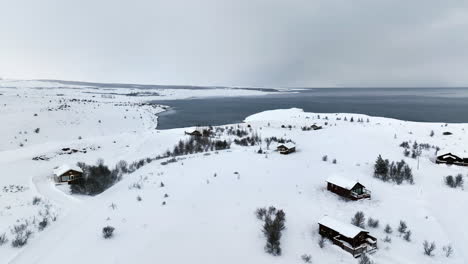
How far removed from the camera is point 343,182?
2011cm

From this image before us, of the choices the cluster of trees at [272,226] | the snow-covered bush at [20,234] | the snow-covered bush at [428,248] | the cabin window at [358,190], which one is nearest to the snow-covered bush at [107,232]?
the snow-covered bush at [20,234]

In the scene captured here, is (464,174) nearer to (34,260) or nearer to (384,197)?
(384,197)

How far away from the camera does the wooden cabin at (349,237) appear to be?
13586mm

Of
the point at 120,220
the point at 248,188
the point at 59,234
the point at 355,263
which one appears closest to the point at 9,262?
the point at 59,234

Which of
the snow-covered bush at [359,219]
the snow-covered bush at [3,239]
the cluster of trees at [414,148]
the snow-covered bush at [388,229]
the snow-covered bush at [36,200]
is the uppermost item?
the cluster of trees at [414,148]

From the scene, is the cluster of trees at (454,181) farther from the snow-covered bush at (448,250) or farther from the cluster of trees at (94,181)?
the cluster of trees at (94,181)

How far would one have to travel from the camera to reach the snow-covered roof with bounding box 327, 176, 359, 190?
19538 millimetres

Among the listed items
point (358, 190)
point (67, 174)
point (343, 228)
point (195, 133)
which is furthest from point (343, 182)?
point (195, 133)

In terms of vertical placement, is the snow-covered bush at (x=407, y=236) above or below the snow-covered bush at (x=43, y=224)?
below

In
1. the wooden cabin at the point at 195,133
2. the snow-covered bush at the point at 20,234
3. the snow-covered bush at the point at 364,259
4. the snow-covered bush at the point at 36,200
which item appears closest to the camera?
the snow-covered bush at the point at 364,259

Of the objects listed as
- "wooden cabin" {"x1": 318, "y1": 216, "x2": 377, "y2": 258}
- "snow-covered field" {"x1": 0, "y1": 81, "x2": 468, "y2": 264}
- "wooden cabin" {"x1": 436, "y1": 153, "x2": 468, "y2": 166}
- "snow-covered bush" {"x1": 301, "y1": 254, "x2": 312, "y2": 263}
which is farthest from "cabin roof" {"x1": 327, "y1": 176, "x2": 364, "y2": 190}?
"wooden cabin" {"x1": 436, "y1": 153, "x2": 468, "y2": 166}

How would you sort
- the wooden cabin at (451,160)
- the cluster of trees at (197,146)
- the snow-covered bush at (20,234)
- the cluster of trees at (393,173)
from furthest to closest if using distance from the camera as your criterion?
the cluster of trees at (197,146) → the wooden cabin at (451,160) → the cluster of trees at (393,173) → the snow-covered bush at (20,234)

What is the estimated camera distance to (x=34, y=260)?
12.1 metres

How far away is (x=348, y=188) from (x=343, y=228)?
18.6ft
